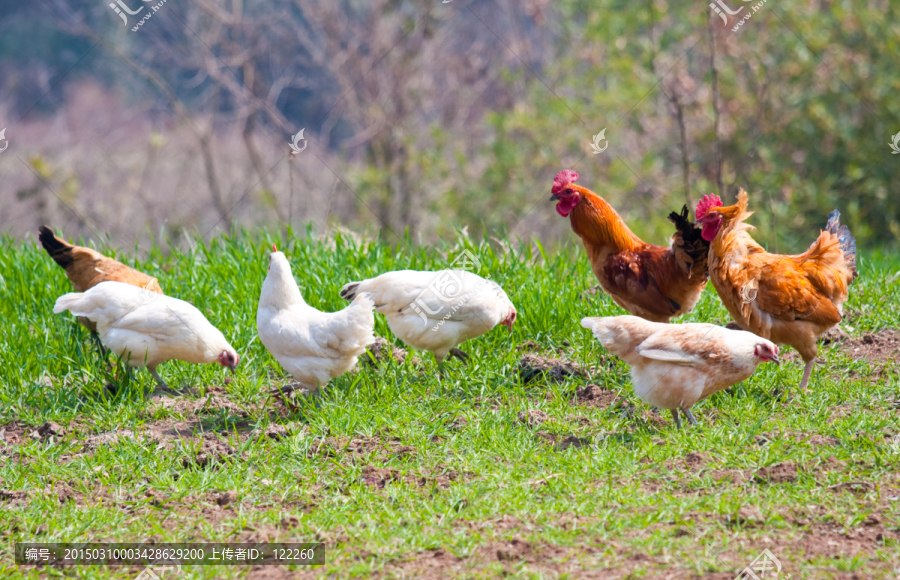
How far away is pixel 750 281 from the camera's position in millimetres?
4254

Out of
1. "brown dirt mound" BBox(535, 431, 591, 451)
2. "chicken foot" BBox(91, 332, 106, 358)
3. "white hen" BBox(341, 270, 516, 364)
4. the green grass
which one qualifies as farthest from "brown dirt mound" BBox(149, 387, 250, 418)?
"brown dirt mound" BBox(535, 431, 591, 451)

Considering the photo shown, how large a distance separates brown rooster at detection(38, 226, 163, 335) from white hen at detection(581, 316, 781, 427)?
123 inches

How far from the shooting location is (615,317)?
389 centimetres

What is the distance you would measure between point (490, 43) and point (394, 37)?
81.2 inches

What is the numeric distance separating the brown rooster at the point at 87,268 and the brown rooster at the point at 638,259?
288cm

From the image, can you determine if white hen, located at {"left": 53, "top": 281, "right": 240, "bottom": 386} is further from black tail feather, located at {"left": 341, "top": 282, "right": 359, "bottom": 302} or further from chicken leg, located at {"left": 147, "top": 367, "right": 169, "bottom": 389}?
black tail feather, located at {"left": 341, "top": 282, "right": 359, "bottom": 302}

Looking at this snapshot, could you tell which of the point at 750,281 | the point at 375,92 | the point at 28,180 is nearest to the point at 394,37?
the point at 375,92

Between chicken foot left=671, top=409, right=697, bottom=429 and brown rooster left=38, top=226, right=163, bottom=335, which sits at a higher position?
brown rooster left=38, top=226, right=163, bottom=335

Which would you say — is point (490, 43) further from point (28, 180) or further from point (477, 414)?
point (477, 414)

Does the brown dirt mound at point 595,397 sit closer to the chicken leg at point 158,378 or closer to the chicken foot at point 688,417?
the chicken foot at point 688,417

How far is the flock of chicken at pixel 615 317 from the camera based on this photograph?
12.7 feet

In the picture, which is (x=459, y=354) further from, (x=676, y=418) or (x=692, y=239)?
(x=692, y=239)

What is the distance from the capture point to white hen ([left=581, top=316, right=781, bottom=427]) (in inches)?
147

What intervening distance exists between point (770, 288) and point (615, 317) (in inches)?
39.9
